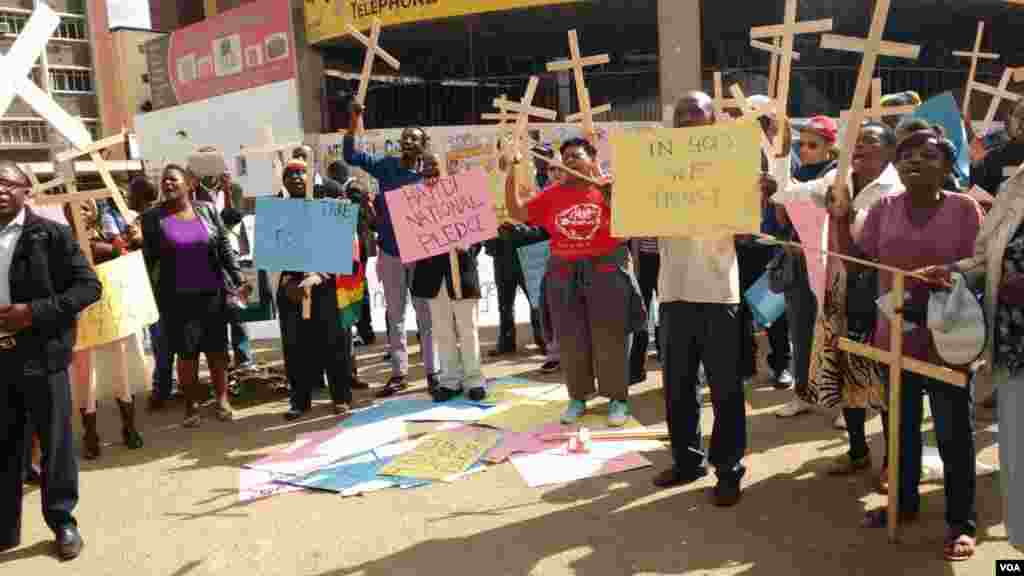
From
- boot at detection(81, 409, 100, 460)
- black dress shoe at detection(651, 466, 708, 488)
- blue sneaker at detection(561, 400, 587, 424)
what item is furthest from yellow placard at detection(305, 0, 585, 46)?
black dress shoe at detection(651, 466, 708, 488)

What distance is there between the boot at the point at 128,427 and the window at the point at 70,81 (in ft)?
171

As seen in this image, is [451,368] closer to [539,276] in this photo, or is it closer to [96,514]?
Result: [539,276]

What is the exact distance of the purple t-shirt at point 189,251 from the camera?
19.3 feet

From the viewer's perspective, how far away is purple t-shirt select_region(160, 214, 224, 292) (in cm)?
588

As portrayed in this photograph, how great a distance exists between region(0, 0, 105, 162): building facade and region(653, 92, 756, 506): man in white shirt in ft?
166

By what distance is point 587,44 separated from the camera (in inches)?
963

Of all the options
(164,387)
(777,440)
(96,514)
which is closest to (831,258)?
(777,440)

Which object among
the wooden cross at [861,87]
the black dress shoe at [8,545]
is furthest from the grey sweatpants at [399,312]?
the wooden cross at [861,87]

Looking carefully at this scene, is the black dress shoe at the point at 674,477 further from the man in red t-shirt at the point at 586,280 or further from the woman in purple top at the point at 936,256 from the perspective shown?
the woman in purple top at the point at 936,256

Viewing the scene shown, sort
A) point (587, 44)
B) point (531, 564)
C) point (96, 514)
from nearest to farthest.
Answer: point (531, 564) < point (96, 514) < point (587, 44)

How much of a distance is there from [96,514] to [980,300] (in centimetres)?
455

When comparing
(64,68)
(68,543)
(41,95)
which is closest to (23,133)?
(64,68)

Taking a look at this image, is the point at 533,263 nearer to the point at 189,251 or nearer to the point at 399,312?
the point at 399,312

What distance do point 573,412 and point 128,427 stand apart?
318cm
